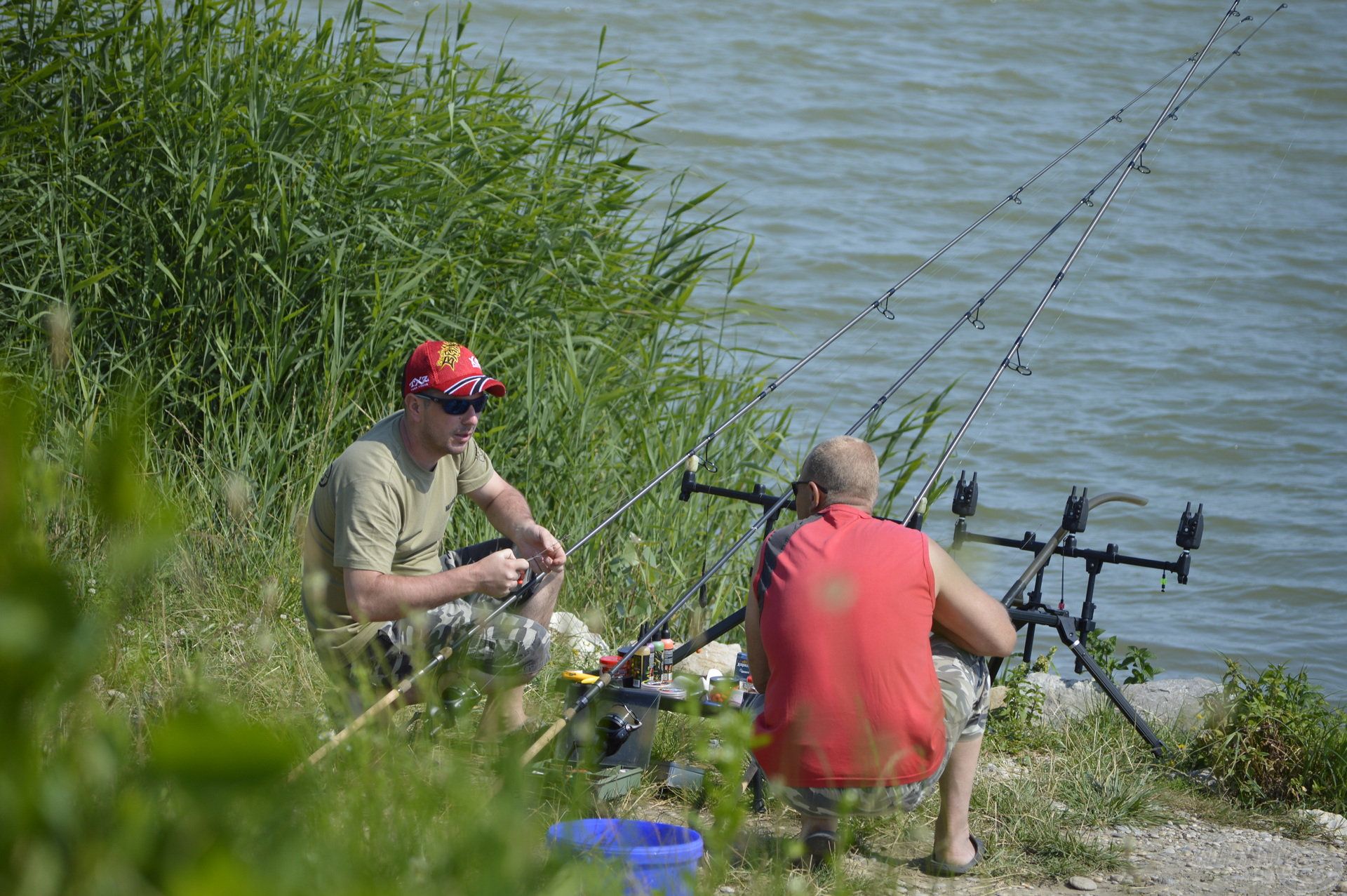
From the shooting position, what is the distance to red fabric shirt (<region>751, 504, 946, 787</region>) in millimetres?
3170

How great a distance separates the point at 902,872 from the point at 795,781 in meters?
0.41

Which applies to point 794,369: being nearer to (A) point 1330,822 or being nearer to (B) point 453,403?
(B) point 453,403

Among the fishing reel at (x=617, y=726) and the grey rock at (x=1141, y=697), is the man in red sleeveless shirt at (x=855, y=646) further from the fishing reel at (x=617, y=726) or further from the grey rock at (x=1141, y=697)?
the grey rock at (x=1141, y=697)

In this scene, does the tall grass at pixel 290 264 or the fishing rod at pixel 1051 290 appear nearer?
the fishing rod at pixel 1051 290

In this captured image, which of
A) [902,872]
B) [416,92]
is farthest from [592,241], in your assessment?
[902,872]

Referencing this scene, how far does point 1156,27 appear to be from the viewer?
53.0 feet

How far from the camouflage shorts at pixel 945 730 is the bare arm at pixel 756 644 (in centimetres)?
31

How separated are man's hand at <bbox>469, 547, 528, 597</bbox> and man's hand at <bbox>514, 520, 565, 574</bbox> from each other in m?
0.31

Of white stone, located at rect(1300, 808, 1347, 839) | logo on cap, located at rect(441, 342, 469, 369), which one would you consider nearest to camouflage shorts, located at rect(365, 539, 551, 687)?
logo on cap, located at rect(441, 342, 469, 369)

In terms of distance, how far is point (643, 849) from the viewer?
2.32 metres

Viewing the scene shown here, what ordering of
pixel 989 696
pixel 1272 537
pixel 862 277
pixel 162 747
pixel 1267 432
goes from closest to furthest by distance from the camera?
pixel 162 747 < pixel 989 696 < pixel 1272 537 < pixel 1267 432 < pixel 862 277

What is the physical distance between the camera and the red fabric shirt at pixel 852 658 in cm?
317

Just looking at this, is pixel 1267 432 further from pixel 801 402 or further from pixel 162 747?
pixel 162 747

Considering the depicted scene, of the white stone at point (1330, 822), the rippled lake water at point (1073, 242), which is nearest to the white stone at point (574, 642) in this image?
the white stone at point (1330, 822)
